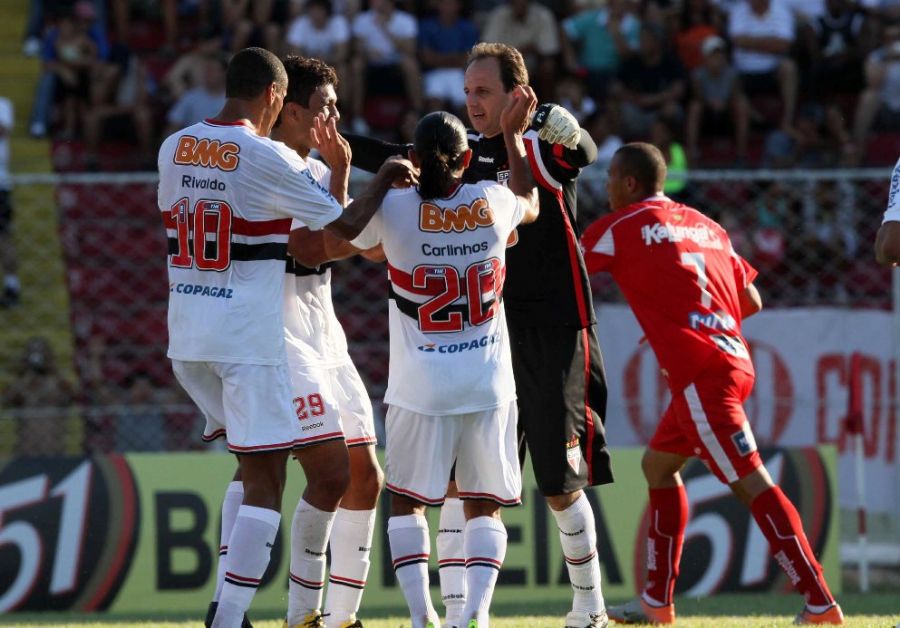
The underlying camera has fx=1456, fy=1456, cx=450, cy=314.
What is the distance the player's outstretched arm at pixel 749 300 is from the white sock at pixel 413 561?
7.66 ft

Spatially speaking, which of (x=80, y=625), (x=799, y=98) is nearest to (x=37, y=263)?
(x=80, y=625)

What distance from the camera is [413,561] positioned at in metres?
5.97

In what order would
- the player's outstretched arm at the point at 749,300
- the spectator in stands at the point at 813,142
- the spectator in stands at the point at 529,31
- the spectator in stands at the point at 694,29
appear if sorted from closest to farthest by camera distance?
the player's outstretched arm at the point at 749,300, the spectator in stands at the point at 813,142, the spectator in stands at the point at 529,31, the spectator in stands at the point at 694,29

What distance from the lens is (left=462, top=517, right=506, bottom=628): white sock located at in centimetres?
586

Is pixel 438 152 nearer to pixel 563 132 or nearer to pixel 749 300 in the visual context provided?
pixel 563 132

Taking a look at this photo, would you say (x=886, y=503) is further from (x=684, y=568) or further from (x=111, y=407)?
(x=111, y=407)

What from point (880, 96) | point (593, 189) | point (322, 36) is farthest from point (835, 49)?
point (322, 36)

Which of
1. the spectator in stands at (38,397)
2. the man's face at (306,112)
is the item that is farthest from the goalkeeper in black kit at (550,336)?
the spectator in stands at (38,397)

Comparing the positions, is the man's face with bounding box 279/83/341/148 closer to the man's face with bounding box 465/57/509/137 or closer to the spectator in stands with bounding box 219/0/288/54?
the man's face with bounding box 465/57/509/137

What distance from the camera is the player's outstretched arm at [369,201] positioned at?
5.80 meters

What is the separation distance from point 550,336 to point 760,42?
30.1 ft

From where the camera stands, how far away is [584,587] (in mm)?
6633

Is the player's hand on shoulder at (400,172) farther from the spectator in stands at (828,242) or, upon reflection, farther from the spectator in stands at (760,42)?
the spectator in stands at (760,42)

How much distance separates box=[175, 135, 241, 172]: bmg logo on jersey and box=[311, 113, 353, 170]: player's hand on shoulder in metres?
0.36
